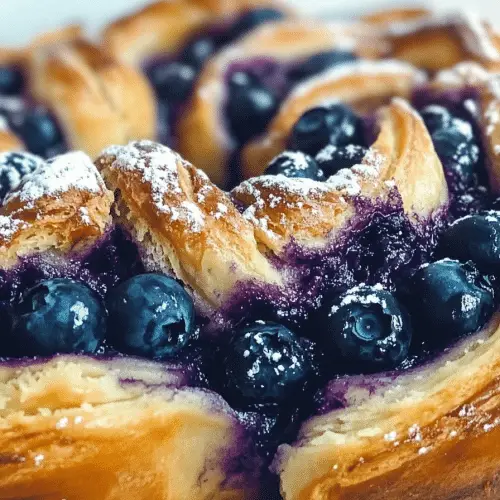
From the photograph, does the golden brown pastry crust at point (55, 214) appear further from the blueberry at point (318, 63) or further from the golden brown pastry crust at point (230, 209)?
the blueberry at point (318, 63)

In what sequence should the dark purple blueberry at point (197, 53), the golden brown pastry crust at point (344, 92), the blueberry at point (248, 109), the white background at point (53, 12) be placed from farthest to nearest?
1. the white background at point (53, 12)
2. the dark purple blueberry at point (197, 53)
3. the blueberry at point (248, 109)
4. the golden brown pastry crust at point (344, 92)

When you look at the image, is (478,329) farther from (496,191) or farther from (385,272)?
(496,191)

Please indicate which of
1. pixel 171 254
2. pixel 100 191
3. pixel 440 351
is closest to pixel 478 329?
pixel 440 351

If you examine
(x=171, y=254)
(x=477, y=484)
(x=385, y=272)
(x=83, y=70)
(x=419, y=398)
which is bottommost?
(x=477, y=484)

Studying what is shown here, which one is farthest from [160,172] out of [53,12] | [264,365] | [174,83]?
[53,12]

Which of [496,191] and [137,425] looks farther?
[496,191]

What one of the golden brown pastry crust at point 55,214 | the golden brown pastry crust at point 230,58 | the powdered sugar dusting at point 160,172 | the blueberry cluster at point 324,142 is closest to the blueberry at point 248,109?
the golden brown pastry crust at point 230,58

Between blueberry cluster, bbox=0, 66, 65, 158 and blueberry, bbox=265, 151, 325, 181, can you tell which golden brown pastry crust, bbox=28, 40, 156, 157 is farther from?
blueberry, bbox=265, 151, 325, 181
